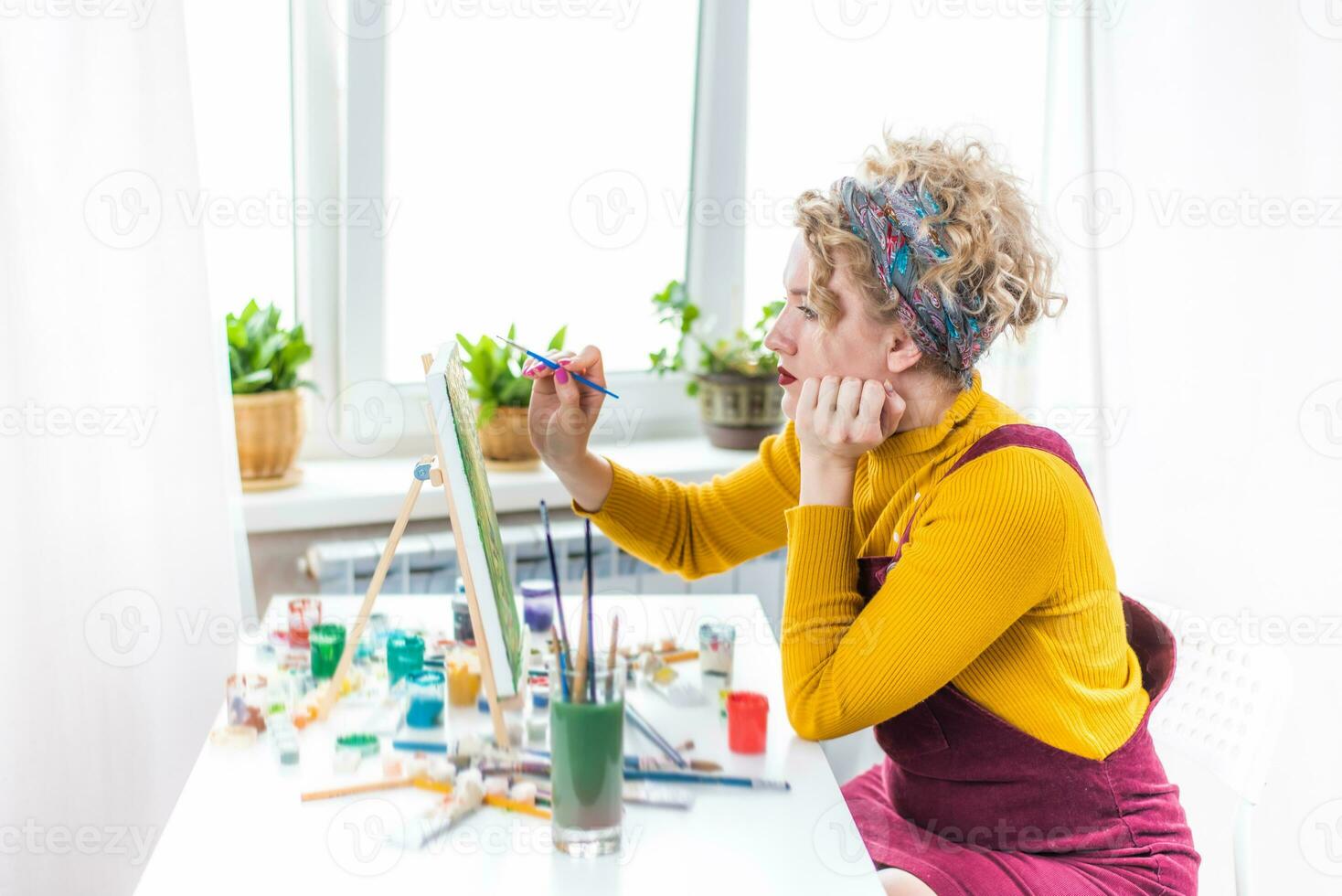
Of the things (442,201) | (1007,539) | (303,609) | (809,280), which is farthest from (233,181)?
(1007,539)

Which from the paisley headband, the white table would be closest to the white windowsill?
the white table

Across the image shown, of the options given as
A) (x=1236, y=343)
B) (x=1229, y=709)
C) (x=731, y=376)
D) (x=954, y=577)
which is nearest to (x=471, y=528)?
(x=954, y=577)

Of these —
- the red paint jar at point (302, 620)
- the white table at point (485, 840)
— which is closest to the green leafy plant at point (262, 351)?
the red paint jar at point (302, 620)

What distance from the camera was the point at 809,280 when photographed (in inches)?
53.2

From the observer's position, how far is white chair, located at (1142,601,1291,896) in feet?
4.56

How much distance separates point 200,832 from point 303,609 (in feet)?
1.46

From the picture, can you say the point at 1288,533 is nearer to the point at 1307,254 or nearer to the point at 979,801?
the point at 1307,254

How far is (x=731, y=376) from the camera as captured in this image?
2.40 m

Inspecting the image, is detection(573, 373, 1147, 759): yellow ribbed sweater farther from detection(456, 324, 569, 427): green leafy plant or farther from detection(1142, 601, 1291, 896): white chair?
detection(456, 324, 569, 427): green leafy plant

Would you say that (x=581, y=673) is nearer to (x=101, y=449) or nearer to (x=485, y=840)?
(x=485, y=840)

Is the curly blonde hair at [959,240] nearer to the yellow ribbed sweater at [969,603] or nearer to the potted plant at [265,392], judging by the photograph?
the yellow ribbed sweater at [969,603]

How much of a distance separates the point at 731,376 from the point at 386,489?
713 millimetres

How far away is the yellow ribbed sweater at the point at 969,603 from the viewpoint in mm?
1194

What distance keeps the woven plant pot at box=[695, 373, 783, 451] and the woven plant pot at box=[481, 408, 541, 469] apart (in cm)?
40
